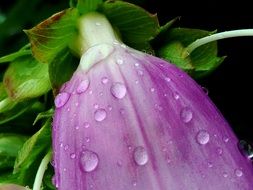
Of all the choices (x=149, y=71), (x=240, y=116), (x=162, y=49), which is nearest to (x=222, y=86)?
(x=240, y=116)

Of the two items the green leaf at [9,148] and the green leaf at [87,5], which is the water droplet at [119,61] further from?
the green leaf at [9,148]

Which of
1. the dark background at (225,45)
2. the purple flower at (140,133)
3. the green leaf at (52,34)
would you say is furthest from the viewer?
the dark background at (225,45)

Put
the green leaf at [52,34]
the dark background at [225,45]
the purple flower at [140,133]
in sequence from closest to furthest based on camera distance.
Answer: the purple flower at [140,133] < the green leaf at [52,34] < the dark background at [225,45]

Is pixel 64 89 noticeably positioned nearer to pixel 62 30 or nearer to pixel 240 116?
Result: pixel 62 30

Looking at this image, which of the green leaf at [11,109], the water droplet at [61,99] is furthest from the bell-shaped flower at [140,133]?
the green leaf at [11,109]

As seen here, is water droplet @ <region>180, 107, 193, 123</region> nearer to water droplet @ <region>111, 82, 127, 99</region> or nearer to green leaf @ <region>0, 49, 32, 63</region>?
water droplet @ <region>111, 82, 127, 99</region>

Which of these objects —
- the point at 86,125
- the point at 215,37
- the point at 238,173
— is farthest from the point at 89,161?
the point at 215,37

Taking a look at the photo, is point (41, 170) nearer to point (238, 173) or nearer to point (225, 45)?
point (238, 173)
